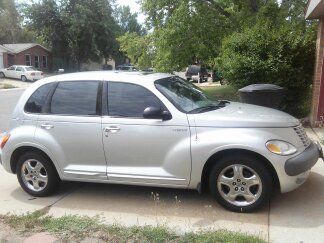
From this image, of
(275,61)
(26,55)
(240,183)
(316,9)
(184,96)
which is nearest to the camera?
(240,183)

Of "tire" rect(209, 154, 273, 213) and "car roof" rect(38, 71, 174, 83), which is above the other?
"car roof" rect(38, 71, 174, 83)

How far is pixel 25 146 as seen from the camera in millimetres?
6141

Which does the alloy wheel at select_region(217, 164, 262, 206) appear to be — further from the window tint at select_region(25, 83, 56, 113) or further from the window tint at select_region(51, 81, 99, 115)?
the window tint at select_region(25, 83, 56, 113)

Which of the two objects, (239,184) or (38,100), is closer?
(239,184)

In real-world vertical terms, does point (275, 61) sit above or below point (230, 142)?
above

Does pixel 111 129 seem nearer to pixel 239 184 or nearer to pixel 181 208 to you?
pixel 181 208

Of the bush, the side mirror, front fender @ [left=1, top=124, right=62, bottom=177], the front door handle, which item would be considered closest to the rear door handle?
front fender @ [left=1, top=124, right=62, bottom=177]

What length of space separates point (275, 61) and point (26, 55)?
46986 mm

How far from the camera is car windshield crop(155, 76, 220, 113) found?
18.5ft

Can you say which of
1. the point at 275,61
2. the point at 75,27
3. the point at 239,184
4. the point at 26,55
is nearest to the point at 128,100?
the point at 239,184

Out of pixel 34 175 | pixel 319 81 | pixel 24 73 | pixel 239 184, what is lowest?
pixel 34 175

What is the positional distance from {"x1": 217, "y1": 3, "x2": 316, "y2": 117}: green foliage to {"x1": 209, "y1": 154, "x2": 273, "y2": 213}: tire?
20.2ft

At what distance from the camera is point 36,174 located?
6.20 meters

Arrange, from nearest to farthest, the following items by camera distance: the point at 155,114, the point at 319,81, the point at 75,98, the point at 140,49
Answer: the point at 155,114
the point at 75,98
the point at 319,81
the point at 140,49
